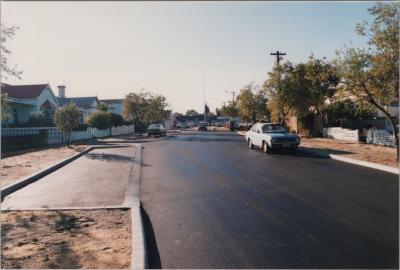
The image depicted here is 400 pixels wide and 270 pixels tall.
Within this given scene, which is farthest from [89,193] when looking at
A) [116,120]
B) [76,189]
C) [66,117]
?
[116,120]

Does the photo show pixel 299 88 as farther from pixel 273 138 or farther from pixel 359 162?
pixel 359 162

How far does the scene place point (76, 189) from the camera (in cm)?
1041

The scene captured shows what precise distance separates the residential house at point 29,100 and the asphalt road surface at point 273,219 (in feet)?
105

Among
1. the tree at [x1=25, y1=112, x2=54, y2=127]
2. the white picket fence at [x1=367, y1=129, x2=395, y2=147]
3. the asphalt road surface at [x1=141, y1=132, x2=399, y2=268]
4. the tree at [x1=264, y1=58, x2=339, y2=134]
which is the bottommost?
the asphalt road surface at [x1=141, y1=132, x2=399, y2=268]

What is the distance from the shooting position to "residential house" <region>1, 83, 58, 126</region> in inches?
1531

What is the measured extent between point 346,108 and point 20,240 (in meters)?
29.3

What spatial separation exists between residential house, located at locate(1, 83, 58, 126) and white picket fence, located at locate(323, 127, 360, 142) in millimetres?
28889

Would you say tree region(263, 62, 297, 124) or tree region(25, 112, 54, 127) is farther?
tree region(25, 112, 54, 127)

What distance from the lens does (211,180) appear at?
448 inches

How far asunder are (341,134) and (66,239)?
24963 mm

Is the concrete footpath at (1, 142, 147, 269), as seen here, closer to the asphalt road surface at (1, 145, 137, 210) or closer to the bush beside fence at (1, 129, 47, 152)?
the asphalt road surface at (1, 145, 137, 210)

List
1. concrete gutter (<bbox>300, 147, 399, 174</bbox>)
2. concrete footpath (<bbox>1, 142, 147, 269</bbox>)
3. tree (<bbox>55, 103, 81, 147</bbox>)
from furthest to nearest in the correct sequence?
tree (<bbox>55, 103, 81, 147</bbox>) < concrete gutter (<bbox>300, 147, 399, 174</bbox>) < concrete footpath (<bbox>1, 142, 147, 269</bbox>)

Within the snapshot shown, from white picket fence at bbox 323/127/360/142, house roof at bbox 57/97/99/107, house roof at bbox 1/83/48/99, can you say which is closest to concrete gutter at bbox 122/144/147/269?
white picket fence at bbox 323/127/360/142

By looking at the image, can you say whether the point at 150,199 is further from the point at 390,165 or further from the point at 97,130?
the point at 97,130
